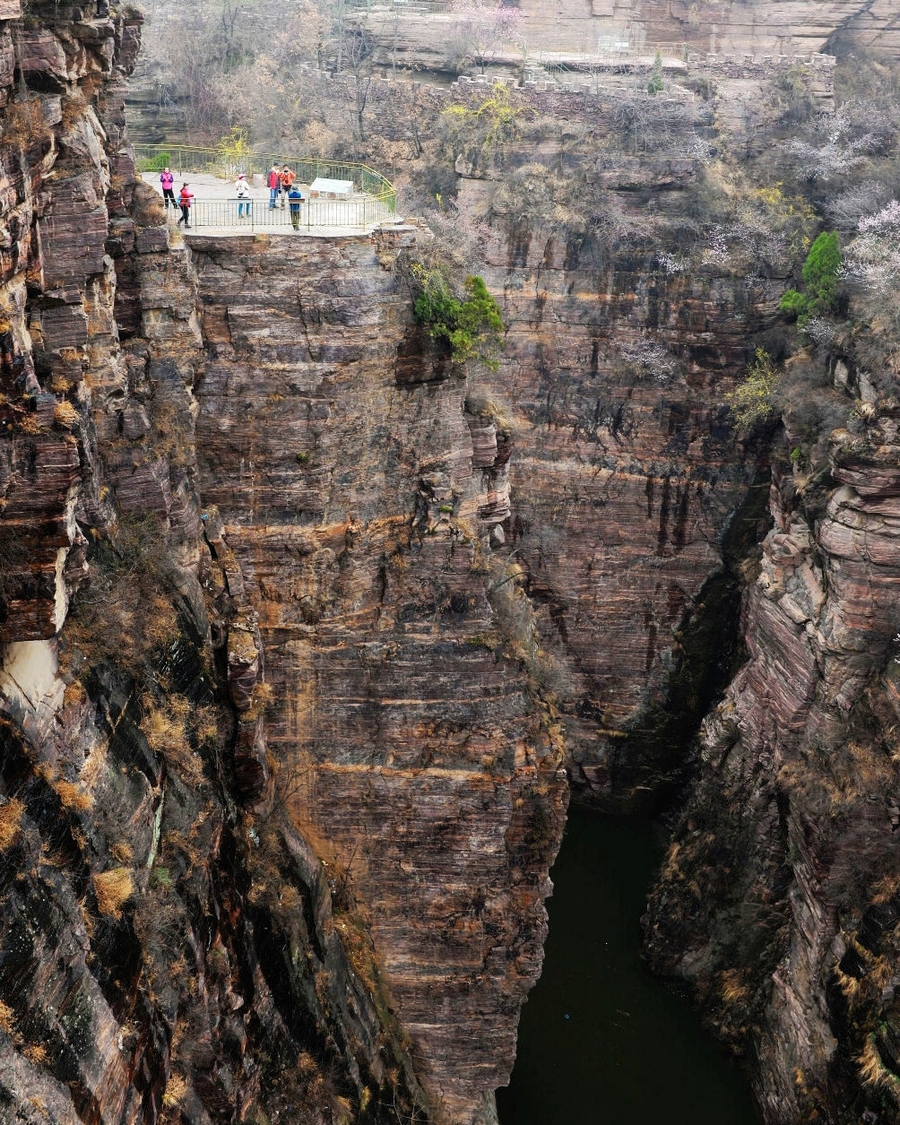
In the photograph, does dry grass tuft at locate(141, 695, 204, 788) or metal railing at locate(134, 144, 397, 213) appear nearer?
dry grass tuft at locate(141, 695, 204, 788)

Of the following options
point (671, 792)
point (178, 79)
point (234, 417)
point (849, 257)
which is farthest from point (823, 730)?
point (178, 79)

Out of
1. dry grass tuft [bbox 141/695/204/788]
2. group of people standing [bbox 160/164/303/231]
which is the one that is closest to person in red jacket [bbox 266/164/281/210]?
group of people standing [bbox 160/164/303/231]

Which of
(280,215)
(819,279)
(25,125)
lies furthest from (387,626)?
(819,279)

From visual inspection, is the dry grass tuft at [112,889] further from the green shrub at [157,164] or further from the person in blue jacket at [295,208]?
the green shrub at [157,164]

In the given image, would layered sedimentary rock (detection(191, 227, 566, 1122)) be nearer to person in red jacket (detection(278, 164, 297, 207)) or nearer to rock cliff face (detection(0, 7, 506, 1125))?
rock cliff face (detection(0, 7, 506, 1125))

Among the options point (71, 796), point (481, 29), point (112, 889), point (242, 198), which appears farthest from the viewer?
Answer: point (481, 29)

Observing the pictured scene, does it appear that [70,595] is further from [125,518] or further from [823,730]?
[823,730]

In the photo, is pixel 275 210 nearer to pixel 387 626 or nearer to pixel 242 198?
pixel 242 198
